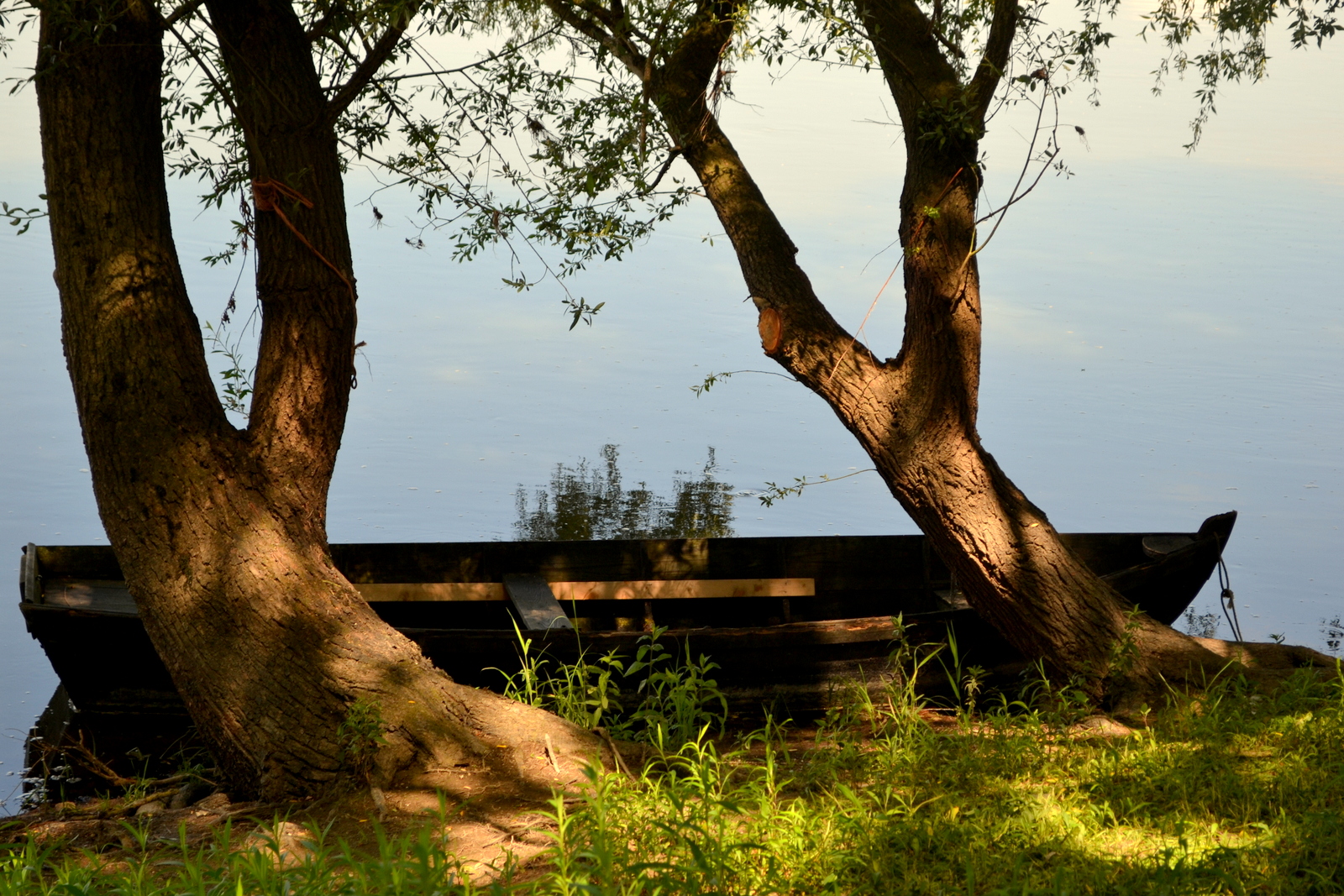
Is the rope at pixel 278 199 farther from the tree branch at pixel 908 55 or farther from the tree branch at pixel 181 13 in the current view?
the tree branch at pixel 908 55

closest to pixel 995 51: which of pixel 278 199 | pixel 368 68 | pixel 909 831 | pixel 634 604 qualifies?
pixel 368 68

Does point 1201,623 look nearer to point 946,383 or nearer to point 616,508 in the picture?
point 946,383

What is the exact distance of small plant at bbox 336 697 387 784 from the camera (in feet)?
11.3

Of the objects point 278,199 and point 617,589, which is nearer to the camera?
point 278,199

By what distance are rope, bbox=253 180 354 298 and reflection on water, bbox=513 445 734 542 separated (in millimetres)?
4467

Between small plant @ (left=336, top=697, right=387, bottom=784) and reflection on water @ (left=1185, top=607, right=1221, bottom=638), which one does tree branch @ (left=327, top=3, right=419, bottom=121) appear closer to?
small plant @ (left=336, top=697, right=387, bottom=784)

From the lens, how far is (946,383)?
15.5ft

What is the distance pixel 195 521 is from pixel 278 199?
1151mm

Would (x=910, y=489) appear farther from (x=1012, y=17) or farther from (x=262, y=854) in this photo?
(x=262, y=854)

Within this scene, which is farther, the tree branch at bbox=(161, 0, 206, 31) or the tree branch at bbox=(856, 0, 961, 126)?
the tree branch at bbox=(856, 0, 961, 126)

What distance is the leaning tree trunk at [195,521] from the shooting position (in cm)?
354

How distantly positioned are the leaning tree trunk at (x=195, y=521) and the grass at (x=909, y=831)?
429 mm

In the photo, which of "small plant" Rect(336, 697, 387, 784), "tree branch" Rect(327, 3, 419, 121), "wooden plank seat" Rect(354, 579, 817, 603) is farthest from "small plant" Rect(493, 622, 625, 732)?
"tree branch" Rect(327, 3, 419, 121)

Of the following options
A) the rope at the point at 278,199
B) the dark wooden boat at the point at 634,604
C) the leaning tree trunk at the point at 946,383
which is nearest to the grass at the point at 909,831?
the leaning tree trunk at the point at 946,383
